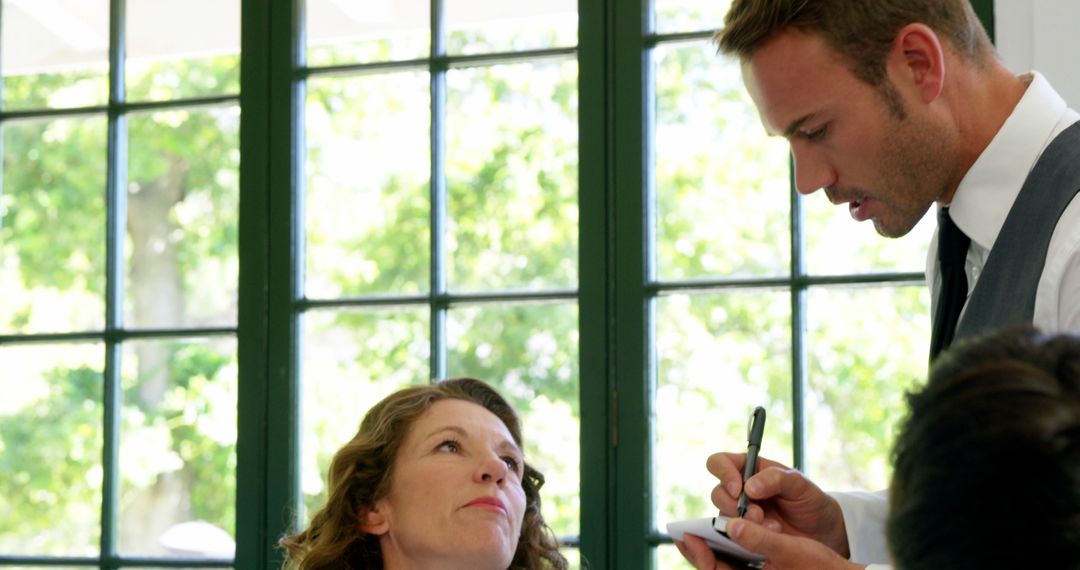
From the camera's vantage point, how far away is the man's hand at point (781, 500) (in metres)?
1.75

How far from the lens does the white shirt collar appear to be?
1.65 meters

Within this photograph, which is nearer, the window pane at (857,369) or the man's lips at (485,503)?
the man's lips at (485,503)

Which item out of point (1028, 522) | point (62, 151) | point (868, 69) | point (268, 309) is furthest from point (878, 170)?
point (62, 151)

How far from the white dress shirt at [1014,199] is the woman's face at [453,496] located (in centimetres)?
64

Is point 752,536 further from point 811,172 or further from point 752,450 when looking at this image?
point 811,172

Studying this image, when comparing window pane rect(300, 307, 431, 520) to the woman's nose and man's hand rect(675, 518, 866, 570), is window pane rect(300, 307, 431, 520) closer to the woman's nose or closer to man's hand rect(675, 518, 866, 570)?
the woman's nose

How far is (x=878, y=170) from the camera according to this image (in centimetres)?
173

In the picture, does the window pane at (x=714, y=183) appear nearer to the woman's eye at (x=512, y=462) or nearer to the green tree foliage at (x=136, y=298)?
the green tree foliage at (x=136, y=298)

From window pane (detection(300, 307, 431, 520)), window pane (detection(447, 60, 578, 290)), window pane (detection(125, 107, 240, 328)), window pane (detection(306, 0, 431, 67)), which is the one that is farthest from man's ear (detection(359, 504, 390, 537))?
window pane (detection(125, 107, 240, 328))

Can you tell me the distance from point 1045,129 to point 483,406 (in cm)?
119

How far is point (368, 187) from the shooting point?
902 cm

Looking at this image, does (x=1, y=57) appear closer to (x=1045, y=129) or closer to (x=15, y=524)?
(x=1045, y=129)

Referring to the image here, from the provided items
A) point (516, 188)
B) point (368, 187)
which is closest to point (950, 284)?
point (516, 188)

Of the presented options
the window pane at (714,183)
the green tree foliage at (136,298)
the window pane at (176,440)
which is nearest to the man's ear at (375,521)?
the window pane at (714,183)
